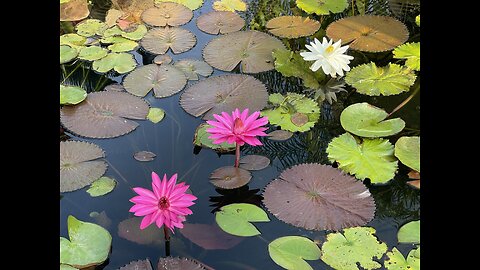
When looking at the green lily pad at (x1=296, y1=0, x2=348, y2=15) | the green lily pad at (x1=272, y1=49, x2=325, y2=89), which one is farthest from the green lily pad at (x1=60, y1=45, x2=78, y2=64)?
the green lily pad at (x1=296, y1=0, x2=348, y2=15)

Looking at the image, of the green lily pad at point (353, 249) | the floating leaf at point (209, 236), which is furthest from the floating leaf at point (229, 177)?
the green lily pad at point (353, 249)

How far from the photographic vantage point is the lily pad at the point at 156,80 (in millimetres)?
2777

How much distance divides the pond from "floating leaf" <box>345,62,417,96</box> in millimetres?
23

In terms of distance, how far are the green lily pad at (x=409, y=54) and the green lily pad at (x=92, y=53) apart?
153 centimetres

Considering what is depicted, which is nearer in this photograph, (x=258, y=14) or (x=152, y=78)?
(x=152, y=78)

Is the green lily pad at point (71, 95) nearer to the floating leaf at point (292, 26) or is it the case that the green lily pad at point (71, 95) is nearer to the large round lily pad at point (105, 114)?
the large round lily pad at point (105, 114)

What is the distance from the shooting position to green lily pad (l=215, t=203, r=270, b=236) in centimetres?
206

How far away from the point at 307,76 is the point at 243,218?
3.31ft

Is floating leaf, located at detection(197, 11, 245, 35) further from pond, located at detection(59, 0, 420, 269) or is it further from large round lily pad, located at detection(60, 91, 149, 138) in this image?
large round lily pad, located at detection(60, 91, 149, 138)

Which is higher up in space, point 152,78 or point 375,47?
point 375,47

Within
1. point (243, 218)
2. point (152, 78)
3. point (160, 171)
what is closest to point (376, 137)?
point (243, 218)

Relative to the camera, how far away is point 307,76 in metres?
2.86

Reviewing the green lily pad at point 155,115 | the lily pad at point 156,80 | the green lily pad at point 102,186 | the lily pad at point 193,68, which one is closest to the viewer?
the green lily pad at point 102,186
